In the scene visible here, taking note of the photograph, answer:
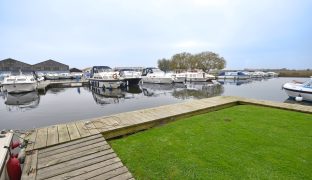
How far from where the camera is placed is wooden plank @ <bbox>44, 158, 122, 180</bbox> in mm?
2585

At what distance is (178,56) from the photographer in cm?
5997

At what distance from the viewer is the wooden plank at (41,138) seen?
140 inches

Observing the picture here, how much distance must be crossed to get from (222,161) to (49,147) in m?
3.51

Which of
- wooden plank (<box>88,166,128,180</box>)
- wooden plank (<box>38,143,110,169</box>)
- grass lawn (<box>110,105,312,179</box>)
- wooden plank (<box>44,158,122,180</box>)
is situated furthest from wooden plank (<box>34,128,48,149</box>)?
wooden plank (<box>88,166,128,180</box>)

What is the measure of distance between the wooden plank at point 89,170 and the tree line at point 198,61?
5450cm

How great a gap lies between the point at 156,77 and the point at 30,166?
80.5ft

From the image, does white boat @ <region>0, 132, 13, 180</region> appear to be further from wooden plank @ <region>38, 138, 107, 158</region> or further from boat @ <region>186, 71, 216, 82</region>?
boat @ <region>186, 71, 216, 82</region>

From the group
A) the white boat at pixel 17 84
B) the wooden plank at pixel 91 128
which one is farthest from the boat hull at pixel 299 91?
the white boat at pixel 17 84

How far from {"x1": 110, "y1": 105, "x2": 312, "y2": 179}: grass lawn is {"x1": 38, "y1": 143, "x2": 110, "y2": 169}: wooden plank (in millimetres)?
471

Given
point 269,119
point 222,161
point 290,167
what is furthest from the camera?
point 269,119

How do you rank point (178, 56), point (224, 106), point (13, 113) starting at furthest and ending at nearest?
1. point (178, 56)
2. point (13, 113)
3. point (224, 106)

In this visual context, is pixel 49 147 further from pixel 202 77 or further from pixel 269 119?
pixel 202 77

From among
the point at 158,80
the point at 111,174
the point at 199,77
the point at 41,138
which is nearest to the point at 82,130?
the point at 41,138

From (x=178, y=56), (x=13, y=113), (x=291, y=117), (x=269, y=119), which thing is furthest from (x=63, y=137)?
(x=178, y=56)
